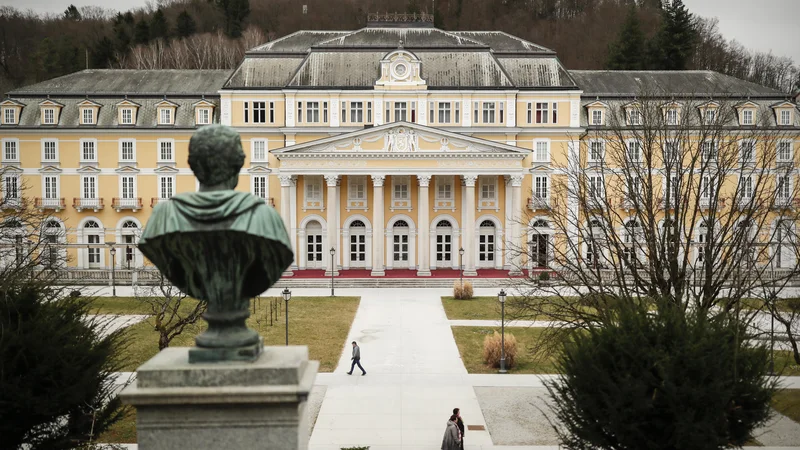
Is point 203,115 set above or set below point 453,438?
above

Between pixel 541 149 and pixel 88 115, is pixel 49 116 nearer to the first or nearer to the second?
pixel 88 115

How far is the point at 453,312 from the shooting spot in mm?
34719

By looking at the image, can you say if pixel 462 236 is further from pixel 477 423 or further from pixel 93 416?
pixel 93 416

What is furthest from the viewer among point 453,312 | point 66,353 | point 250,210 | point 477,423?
point 453,312

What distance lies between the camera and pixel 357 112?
160 ft

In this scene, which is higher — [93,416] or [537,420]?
[93,416]

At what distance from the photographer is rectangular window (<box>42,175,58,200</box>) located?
163ft

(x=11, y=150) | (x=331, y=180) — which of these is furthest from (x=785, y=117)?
(x=11, y=150)

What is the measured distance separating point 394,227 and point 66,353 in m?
38.2

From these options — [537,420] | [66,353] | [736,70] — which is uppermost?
[736,70]

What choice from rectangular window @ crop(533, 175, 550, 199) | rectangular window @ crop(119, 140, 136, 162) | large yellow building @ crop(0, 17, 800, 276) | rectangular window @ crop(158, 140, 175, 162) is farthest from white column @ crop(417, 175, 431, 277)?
rectangular window @ crop(119, 140, 136, 162)

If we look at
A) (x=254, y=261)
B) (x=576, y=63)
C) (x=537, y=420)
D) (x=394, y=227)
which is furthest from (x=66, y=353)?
(x=576, y=63)

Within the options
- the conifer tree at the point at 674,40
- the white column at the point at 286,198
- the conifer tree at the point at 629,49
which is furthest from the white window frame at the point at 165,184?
the conifer tree at the point at 674,40

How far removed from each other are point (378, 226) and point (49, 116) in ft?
87.1
